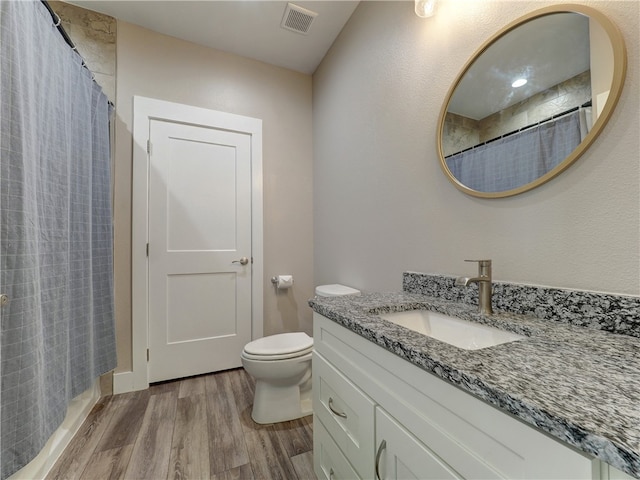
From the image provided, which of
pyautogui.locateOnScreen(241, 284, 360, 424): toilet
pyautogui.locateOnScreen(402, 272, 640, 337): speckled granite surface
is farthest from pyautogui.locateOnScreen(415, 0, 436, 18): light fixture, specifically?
pyautogui.locateOnScreen(241, 284, 360, 424): toilet

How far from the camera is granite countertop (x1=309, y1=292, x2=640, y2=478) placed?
342mm

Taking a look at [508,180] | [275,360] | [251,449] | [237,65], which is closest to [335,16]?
[237,65]

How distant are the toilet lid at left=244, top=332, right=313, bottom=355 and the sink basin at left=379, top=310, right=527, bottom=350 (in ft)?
2.43

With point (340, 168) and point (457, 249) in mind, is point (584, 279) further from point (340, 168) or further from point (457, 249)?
point (340, 168)

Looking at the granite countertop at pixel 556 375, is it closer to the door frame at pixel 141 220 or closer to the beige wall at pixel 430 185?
the beige wall at pixel 430 185

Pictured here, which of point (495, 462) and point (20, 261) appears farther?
point (20, 261)

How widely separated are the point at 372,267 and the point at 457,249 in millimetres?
623

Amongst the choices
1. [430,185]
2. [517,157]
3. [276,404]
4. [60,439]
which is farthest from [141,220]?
[517,157]

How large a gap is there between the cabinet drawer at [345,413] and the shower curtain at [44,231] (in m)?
1.06

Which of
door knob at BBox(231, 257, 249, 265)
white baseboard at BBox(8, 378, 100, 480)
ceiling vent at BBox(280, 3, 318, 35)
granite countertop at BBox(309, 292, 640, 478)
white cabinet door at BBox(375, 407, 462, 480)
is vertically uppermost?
ceiling vent at BBox(280, 3, 318, 35)

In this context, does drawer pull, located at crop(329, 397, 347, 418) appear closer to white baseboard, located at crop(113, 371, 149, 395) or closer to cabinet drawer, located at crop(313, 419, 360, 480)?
cabinet drawer, located at crop(313, 419, 360, 480)

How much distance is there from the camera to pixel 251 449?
4.50 feet

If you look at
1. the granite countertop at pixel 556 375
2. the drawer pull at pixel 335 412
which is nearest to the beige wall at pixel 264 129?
the drawer pull at pixel 335 412

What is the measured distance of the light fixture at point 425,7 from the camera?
120cm
